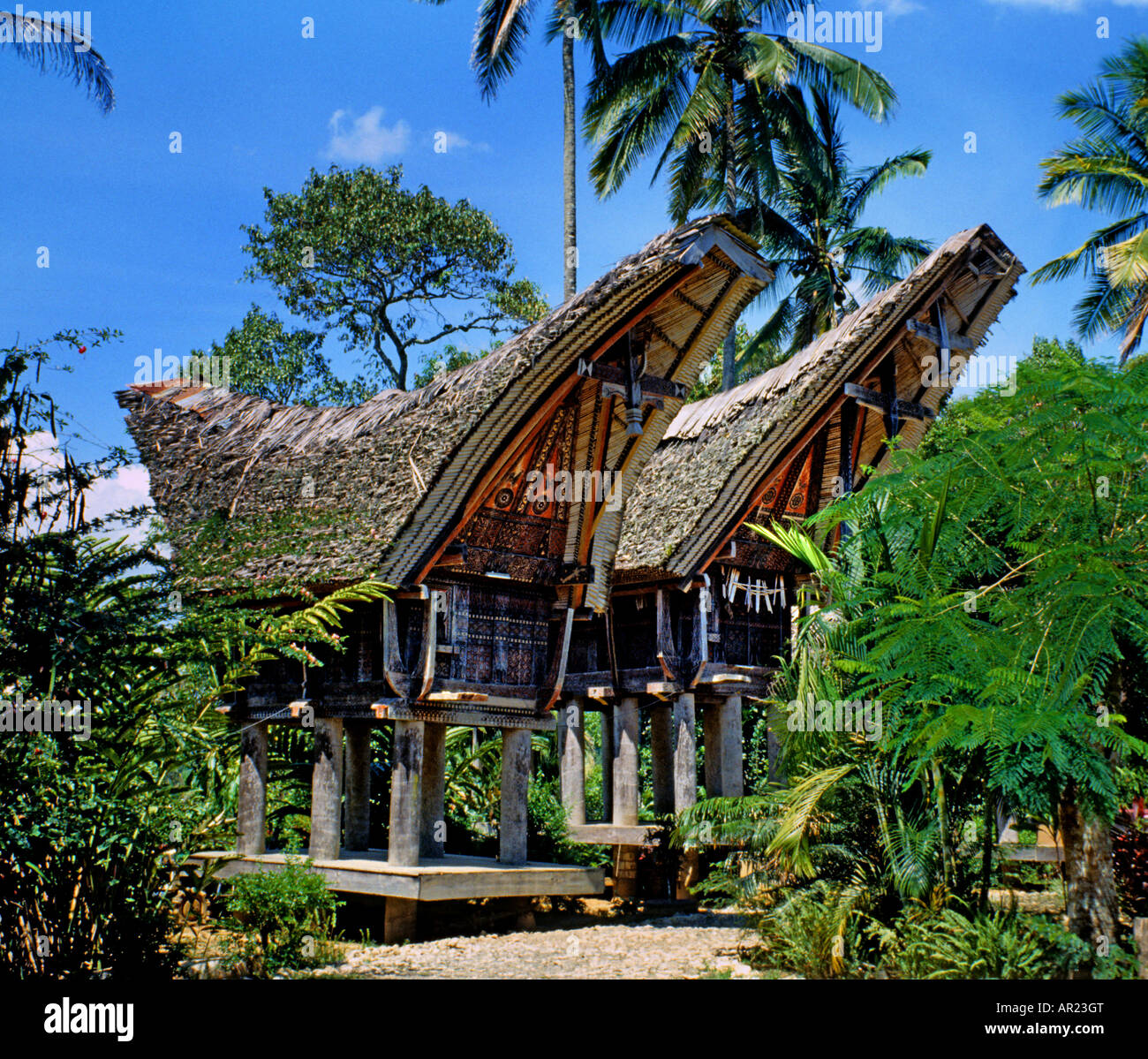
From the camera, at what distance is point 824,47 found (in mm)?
24203

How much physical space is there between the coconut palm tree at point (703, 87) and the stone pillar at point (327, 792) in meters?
14.6

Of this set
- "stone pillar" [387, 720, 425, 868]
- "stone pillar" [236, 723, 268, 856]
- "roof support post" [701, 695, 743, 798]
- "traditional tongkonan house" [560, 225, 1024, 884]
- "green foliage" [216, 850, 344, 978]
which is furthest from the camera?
"roof support post" [701, 695, 743, 798]

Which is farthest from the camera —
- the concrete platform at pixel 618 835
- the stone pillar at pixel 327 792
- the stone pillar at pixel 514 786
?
the concrete platform at pixel 618 835

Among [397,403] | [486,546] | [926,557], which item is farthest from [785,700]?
[397,403]

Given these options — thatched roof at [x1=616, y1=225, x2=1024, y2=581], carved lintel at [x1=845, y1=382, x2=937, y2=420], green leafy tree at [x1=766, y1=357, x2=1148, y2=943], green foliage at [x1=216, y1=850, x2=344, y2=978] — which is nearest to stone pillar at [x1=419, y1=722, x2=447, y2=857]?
green foliage at [x1=216, y1=850, x2=344, y2=978]

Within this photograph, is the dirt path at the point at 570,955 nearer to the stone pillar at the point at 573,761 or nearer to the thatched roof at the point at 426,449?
the thatched roof at the point at 426,449

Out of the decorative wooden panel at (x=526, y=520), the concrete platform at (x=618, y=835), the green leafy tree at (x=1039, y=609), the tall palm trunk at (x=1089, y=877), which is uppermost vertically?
the decorative wooden panel at (x=526, y=520)

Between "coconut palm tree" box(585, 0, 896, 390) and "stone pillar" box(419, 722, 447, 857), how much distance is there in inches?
549

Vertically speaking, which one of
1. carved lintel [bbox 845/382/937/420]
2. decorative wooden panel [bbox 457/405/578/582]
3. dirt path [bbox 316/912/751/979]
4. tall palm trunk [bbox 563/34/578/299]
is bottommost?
dirt path [bbox 316/912/751/979]

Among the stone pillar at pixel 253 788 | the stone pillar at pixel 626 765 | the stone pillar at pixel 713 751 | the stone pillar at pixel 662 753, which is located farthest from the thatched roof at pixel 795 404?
the stone pillar at pixel 253 788

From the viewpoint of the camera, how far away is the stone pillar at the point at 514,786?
14.5 meters

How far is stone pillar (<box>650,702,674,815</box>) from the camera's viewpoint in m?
18.7

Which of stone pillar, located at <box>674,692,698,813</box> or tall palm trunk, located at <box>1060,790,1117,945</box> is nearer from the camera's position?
tall palm trunk, located at <box>1060,790,1117,945</box>

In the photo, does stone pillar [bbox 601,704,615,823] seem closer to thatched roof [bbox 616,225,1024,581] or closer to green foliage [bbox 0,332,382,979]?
thatched roof [bbox 616,225,1024,581]
